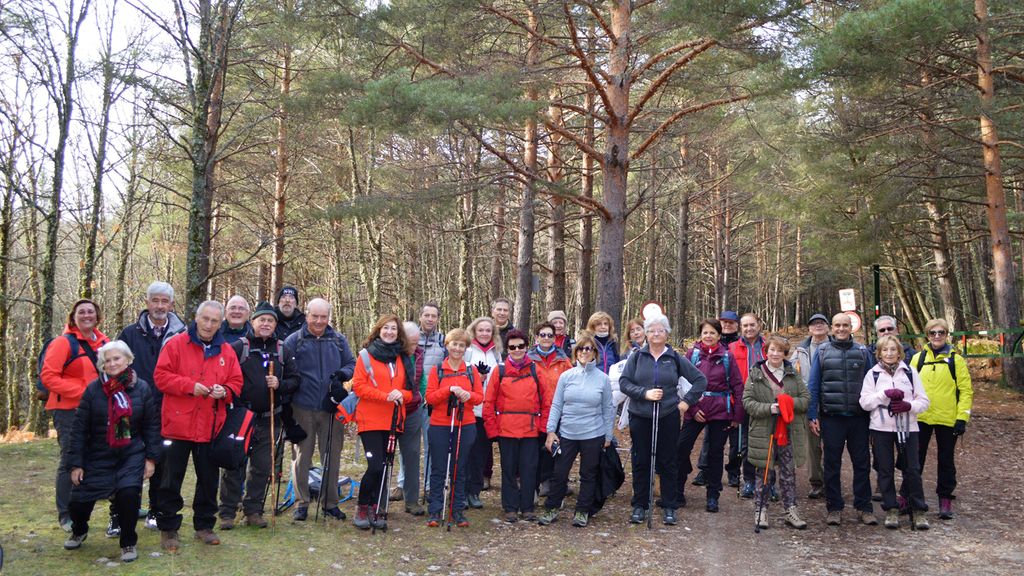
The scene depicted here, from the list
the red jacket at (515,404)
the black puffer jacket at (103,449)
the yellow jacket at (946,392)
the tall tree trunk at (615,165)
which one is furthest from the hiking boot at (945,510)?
the black puffer jacket at (103,449)

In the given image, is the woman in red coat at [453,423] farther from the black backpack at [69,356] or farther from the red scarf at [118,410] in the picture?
the black backpack at [69,356]

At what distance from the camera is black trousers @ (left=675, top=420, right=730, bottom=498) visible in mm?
6883

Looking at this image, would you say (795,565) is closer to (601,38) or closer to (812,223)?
(601,38)

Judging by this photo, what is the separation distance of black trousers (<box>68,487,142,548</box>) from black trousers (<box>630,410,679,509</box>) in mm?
4049

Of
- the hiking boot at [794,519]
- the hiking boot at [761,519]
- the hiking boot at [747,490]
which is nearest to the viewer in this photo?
the hiking boot at [761,519]

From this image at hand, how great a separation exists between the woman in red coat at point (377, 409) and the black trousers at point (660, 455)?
7.13 ft

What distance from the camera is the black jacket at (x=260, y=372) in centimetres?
548

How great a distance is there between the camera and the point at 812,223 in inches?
621

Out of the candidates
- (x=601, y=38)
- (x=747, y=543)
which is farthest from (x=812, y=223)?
(x=747, y=543)

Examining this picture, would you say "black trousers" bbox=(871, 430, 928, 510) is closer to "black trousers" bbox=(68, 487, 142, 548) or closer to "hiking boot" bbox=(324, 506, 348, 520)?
"hiking boot" bbox=(324, 506, 348, 520)

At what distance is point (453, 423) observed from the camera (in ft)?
20.2

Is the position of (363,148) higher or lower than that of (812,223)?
higher

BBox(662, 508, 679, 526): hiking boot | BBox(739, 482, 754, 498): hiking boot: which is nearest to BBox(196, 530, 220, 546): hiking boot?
BBox(662, 508, 679, 526): hiking boot

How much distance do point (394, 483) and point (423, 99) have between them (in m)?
4.76
